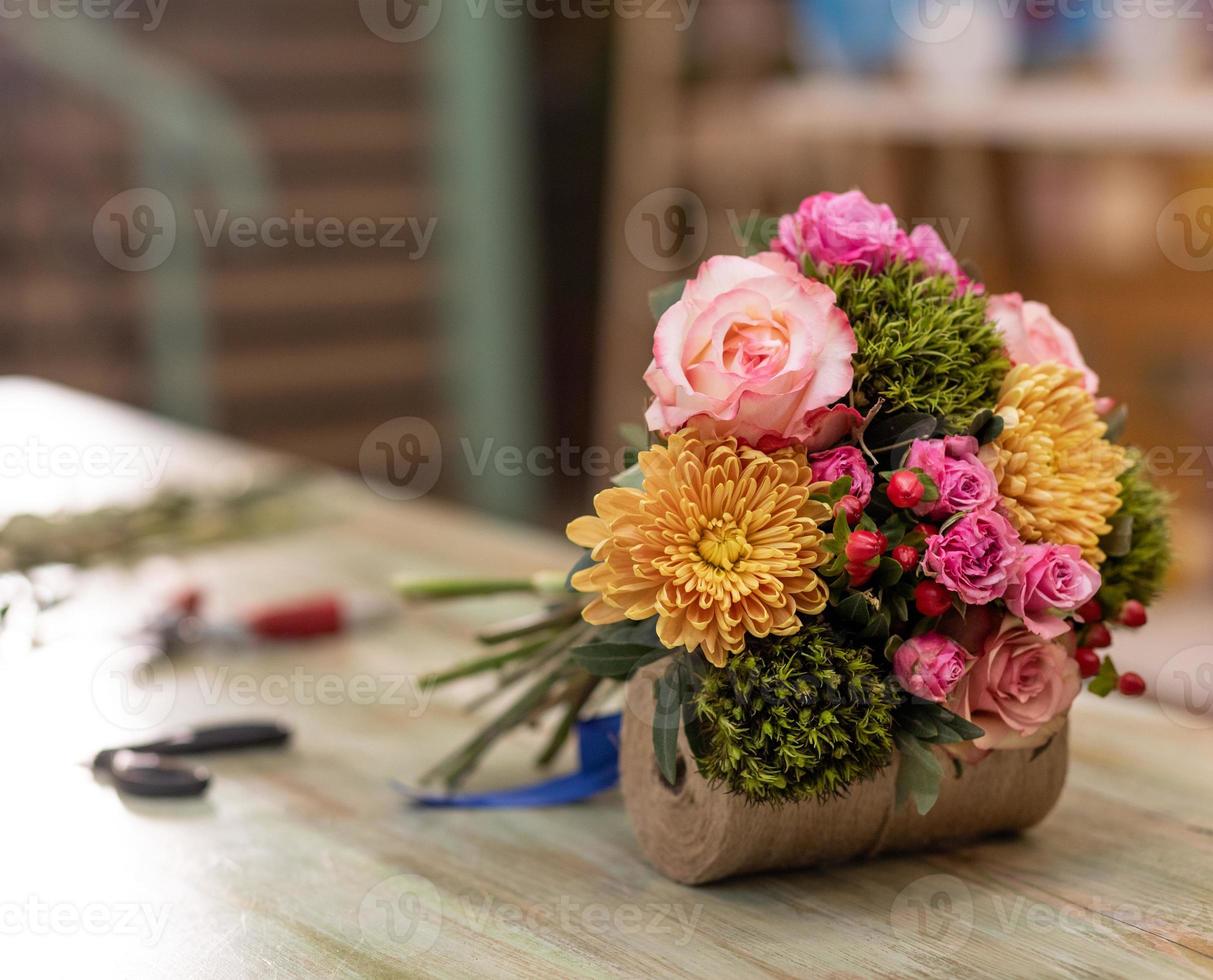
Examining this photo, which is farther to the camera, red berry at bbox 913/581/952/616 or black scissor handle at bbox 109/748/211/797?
black scissor handle at bbox 109/748/211/797

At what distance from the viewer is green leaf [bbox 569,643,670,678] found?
0.73 m

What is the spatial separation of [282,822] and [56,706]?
0.98ft

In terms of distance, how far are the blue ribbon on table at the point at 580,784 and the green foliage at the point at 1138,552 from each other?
303 millimetres

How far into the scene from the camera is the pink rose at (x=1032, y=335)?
75cm

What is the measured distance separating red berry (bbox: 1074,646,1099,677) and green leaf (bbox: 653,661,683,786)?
8.3 inches

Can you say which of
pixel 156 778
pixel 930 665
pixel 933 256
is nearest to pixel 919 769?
pixel 930 665

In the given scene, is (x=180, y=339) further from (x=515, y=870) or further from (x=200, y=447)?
(x=515, y=870)

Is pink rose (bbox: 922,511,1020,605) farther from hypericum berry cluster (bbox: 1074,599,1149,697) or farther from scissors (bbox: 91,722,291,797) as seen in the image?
scissors (bbox: 91,722,291,797)

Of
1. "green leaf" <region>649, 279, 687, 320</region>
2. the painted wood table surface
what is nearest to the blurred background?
the painted wood table surface

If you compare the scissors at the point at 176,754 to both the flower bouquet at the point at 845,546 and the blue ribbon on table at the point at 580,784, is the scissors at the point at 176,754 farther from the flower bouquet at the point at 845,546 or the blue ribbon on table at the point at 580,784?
the flower bouquet at the point at 845,546

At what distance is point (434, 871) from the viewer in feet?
2.60

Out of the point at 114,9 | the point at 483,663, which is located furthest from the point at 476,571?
the point at 114,9

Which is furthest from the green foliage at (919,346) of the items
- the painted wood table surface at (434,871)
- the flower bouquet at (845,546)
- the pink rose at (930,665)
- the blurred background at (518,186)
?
the blurred background at (518,186)

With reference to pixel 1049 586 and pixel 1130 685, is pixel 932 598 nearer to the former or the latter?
pixel 1049 586
